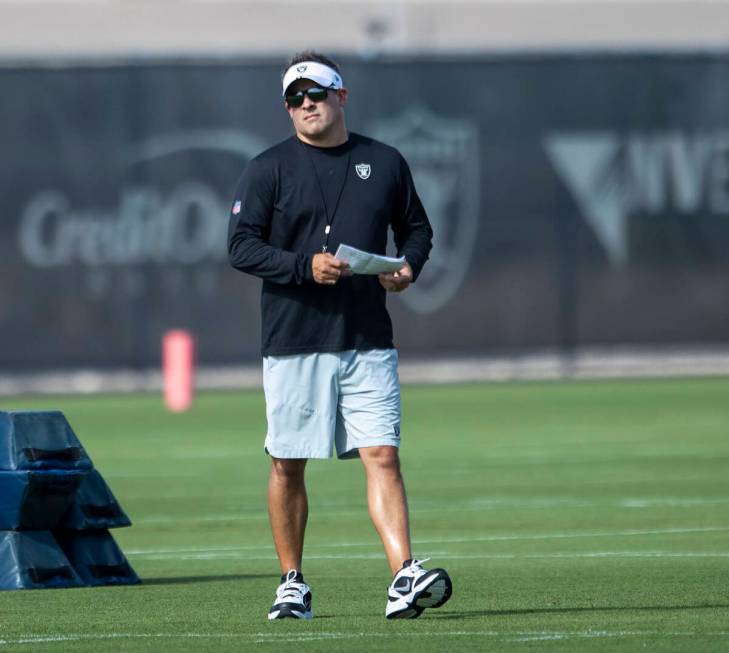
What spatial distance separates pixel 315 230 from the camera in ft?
28.8

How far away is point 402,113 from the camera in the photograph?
86.8 ft

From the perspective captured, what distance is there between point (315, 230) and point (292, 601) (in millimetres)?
1482

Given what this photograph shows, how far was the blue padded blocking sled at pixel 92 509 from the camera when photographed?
1021cm

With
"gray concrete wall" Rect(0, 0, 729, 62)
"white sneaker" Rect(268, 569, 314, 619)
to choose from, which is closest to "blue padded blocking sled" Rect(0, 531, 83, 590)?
"white sneaker" Rect(268, 569, 314, 619)

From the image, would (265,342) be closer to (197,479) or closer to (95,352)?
(197,479)

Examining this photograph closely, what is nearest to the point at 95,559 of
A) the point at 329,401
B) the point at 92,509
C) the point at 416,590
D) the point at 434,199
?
the point at 92,509

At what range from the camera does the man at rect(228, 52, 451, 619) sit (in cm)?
869

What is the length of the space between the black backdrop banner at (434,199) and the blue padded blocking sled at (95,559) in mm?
15573

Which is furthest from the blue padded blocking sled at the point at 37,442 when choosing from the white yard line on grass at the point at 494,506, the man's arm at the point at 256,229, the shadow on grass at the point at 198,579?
the white yard line on grass at the point at 494,506

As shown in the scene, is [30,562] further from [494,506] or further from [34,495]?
[494,506]

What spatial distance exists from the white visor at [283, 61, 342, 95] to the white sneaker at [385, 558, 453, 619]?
194 centimetres

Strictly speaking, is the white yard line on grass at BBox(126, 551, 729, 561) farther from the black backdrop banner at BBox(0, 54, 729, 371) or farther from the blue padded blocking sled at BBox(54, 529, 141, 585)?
the black backdrop banner at BBox(0, 54, 729, 371)

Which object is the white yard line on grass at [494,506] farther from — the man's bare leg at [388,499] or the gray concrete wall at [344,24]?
the gray concrete wall at [344,24]

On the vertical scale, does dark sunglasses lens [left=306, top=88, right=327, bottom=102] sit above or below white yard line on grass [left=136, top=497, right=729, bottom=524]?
above
